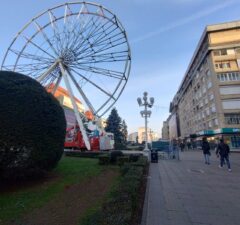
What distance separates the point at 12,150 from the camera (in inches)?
307

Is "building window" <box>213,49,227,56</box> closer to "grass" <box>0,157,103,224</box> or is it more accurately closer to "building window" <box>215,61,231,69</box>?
"building window" <box>215,61,231,69</box>

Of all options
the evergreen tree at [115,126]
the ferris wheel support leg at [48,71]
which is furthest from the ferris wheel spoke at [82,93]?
the evergreen tree at [115,126]

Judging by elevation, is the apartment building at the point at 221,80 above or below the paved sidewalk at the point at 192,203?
above

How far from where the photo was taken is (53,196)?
7543 millimetres

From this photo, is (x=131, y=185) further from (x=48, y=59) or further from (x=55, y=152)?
(x=48, y=59)

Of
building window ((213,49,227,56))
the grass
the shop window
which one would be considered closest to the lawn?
the grass

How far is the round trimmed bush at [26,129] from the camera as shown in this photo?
25.6ft

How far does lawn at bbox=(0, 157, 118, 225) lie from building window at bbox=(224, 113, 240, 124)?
1688 inches

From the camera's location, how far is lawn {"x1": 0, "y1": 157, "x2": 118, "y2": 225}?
607cm

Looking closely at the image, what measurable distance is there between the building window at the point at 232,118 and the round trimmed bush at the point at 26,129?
4484 centimetres

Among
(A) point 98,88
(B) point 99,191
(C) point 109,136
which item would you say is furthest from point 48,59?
(B) point 99,191

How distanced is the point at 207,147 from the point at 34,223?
1475 cm

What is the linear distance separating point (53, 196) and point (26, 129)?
2.40 metres

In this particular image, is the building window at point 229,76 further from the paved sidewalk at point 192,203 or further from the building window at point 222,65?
the paved sidewalk at point 192,203
